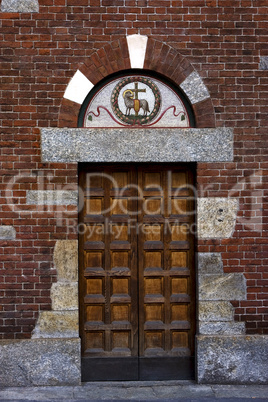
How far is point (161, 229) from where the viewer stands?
5602 millimetres

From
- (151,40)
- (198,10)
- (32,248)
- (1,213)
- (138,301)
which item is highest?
(198,10)

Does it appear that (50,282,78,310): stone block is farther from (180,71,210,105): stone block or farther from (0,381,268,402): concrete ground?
(180,71,210,105): stone block

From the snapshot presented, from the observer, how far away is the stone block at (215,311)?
539cm

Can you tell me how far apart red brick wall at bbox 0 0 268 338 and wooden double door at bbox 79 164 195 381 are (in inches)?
13.2

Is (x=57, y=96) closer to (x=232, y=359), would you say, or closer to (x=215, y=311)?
(x=215, y=311)

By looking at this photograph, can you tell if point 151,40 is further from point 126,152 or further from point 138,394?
point 138,394

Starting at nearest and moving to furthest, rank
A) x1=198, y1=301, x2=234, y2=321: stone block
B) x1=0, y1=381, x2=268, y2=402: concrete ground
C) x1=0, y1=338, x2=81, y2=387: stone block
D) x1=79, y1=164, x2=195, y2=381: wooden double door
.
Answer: x1=0, y1=381, x2=268, y2=402: concrete ground < x1=0, y1=338, x2=81, y2=387: stone block < x1=198, y1=301, x2=234, y2=321: stone block < x1=79, y1=164, x2=195, y2=381: wooden double door

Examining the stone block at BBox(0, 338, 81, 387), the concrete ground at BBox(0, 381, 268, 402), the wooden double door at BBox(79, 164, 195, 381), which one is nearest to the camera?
the concrete ground at BBox(0, 381, 268, 402)

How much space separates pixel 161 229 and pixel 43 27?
2.74m

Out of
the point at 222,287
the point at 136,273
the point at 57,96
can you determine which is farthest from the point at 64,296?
the point at 57,96

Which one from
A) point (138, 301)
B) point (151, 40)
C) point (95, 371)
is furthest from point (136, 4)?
point (95, 371)

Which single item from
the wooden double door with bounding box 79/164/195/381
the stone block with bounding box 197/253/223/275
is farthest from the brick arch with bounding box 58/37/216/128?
the stone block with bounding box 197/253/223/275

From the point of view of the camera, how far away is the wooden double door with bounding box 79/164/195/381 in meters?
5.54

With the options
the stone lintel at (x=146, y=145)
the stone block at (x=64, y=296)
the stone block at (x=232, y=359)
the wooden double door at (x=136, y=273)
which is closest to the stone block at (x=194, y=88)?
the stone lintel at (x=146, y=145)
